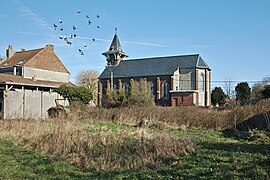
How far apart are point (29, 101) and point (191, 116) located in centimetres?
2043

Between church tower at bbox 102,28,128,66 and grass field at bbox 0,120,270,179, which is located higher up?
church tower at bbox 102,28,128,66

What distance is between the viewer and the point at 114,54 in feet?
225

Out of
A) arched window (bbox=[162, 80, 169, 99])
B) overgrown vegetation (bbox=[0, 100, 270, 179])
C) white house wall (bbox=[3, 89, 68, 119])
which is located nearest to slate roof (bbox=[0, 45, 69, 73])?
white house wall (bbox=[3, 89, 68, 119])

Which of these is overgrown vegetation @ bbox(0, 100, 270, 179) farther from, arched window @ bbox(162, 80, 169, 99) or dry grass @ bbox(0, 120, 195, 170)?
arched window @ bbox(162, 80, 169, 99)

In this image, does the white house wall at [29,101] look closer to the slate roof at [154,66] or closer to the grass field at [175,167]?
the grass field at [175,167]

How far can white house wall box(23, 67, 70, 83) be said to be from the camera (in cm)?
4085

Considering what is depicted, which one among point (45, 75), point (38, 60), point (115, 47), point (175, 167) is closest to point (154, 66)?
point (115, 47)

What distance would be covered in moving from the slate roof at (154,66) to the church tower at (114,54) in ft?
5.89

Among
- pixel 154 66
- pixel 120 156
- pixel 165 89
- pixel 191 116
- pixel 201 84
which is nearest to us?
pixel 120 156

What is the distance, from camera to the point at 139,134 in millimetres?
12258

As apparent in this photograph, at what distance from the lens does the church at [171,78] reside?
183 ft

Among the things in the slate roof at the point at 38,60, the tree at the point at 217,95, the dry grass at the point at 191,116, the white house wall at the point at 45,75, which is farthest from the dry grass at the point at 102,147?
the tree at the point at 217,95

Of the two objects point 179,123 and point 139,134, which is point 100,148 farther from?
point 179,123

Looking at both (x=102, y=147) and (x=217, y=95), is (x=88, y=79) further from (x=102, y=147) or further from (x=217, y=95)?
(x=102, y=147)
